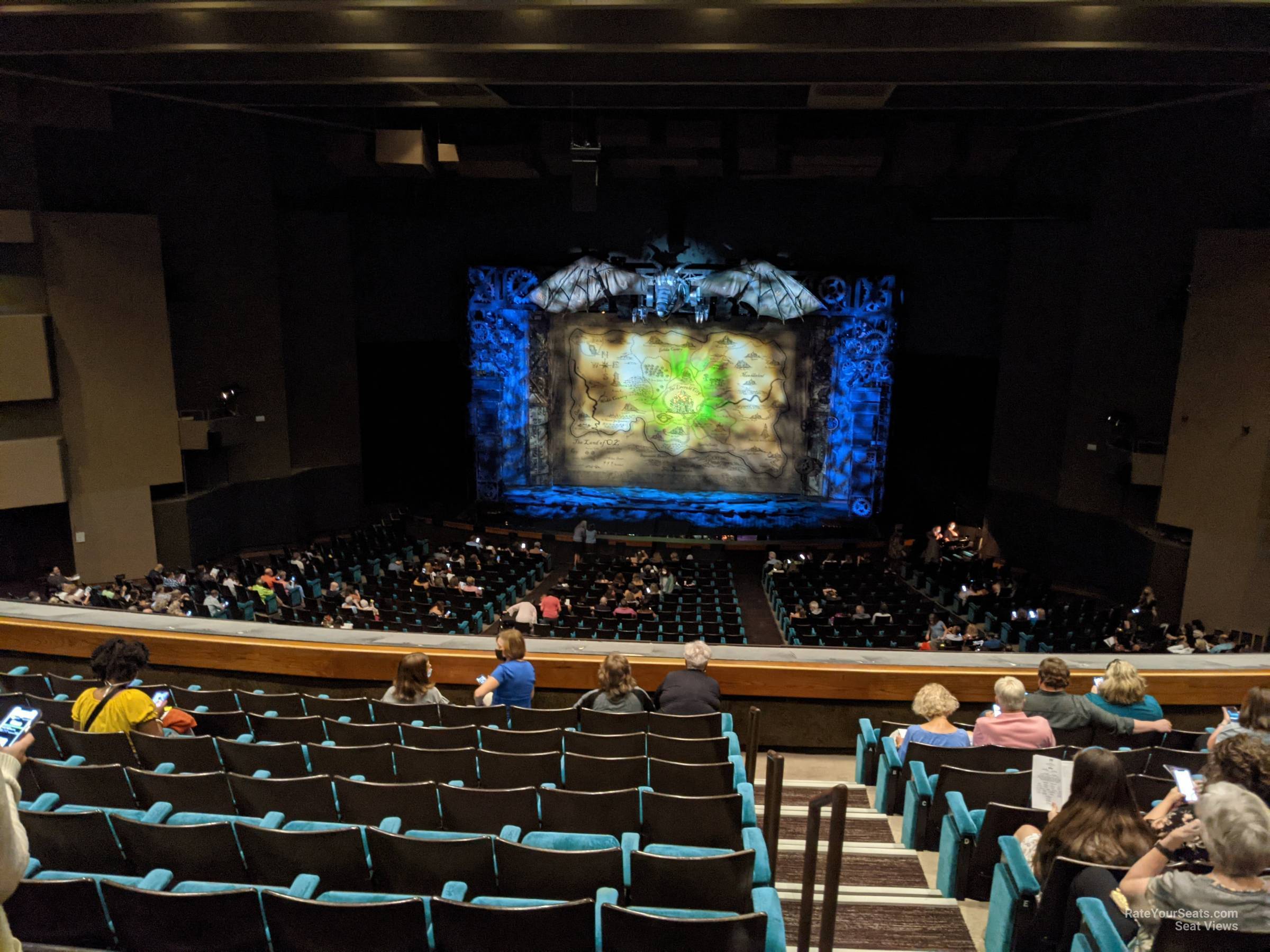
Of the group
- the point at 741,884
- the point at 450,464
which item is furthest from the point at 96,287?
the point at 741,884

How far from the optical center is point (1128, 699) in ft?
16.1

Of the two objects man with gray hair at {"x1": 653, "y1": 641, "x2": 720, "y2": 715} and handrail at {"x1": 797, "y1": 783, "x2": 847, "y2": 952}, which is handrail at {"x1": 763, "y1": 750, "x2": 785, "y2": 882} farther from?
man with gray hair at {"x1": 653, "y1": 641, "x2": 720, "y2": 715}

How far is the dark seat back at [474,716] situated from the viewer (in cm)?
509

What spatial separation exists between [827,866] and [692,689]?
2.37 metres

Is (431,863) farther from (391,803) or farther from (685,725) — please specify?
(685,725)

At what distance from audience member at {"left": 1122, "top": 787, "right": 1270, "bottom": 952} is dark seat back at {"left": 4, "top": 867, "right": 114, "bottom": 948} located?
330 centimetres

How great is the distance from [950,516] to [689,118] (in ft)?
35.8

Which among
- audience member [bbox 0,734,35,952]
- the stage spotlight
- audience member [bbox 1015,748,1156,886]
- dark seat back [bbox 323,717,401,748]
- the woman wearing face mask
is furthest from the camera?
the stage spotlight

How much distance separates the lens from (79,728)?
469 cm

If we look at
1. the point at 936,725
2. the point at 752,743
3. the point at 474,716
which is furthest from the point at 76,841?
the point at 936,725

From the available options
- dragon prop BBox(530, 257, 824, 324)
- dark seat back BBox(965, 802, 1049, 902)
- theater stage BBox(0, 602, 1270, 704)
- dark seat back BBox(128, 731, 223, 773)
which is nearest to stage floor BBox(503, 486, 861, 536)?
dragon prop BBox(530, 257, 824, 324)

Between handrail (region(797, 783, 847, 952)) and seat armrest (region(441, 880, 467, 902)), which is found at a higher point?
handrail (region(797, 783, 847, 952))

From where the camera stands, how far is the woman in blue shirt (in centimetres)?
557

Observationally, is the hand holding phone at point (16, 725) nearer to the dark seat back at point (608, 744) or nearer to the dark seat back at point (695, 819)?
the dark seat back at point (608, 744)
